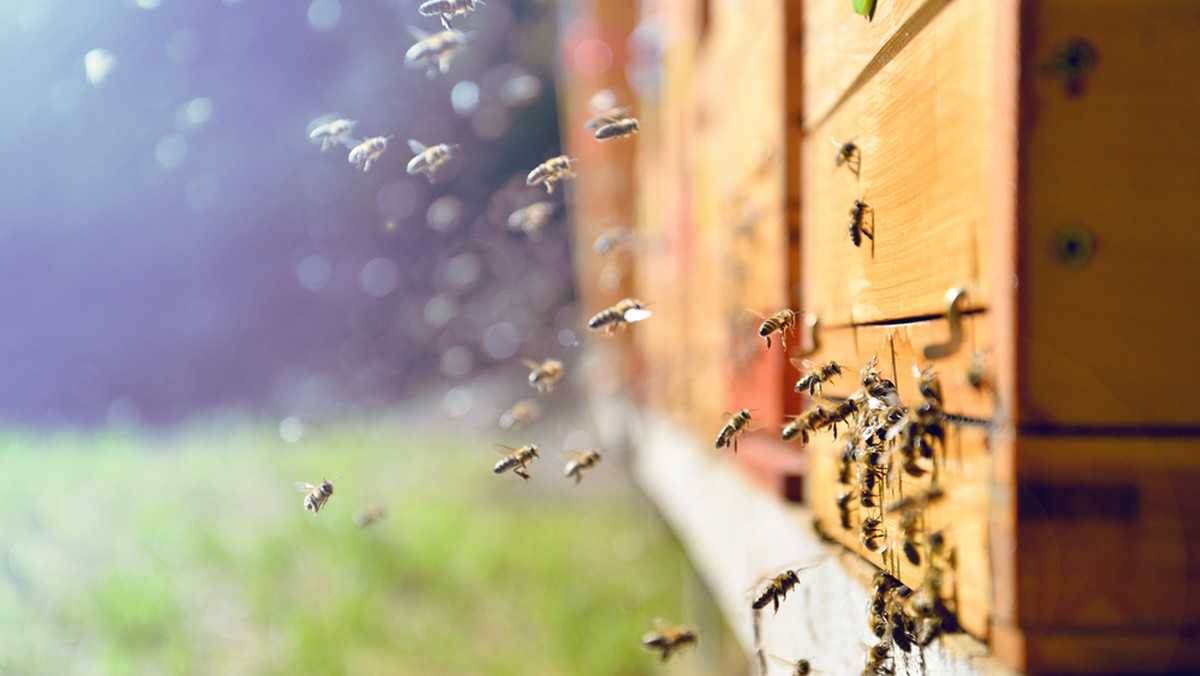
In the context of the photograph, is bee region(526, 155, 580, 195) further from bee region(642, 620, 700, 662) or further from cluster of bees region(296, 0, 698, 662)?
bee region(642, 620, 700, 662)

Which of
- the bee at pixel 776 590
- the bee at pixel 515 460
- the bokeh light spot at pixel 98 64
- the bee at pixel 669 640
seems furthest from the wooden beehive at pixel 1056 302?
the bokeh light spot at pixel 98 64

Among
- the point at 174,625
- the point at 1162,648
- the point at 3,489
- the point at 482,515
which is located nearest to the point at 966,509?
the point at 1162,648

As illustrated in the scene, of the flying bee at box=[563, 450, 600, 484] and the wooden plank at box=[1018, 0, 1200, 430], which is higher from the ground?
the wooden plank at box=[1018, 0, 1200, 430]

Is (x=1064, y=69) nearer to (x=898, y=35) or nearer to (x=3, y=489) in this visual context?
(x=898, y=35)

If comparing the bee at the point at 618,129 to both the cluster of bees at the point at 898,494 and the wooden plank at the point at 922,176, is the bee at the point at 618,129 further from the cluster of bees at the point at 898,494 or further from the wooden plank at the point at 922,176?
the cluster of bees at the point at 898,494

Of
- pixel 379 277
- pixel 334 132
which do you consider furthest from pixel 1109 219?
pixel 379 277

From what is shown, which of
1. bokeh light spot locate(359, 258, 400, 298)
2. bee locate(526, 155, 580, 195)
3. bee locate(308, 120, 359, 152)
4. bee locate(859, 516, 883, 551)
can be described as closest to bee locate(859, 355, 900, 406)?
bee locate(859, 516, 883, 551)

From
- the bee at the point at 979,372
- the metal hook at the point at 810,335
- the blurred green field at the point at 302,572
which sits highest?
the metal hook at the point at 810,335
